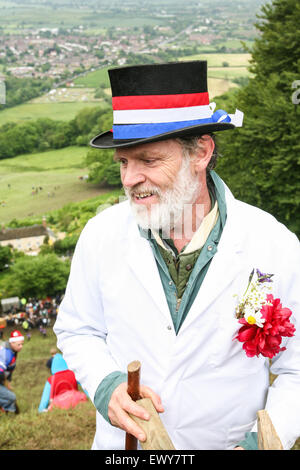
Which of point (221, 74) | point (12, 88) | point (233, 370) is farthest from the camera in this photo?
point (12, 88)

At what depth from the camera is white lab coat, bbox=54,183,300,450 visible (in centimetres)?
260

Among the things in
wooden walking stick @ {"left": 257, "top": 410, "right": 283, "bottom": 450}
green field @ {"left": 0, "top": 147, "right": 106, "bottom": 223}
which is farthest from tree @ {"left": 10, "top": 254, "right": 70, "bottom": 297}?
wooden walking stick @ {"left": 257, "top": 410, "right": 283, "bottom": 450}

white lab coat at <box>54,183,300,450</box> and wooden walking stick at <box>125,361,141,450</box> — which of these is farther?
white lab coat at <box>54,183,300,450</box>

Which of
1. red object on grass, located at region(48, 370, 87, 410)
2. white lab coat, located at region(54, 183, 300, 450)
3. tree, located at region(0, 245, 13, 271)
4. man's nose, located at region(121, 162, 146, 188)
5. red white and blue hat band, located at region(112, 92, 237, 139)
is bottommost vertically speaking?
tree, located at region(0, 245, 13, 271)

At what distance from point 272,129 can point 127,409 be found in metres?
14.0

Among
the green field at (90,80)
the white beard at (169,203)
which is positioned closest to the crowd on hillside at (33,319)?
the white beard at (169,203)

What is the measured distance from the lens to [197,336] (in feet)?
8.48

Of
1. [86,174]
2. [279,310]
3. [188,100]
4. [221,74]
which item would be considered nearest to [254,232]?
[279,310]

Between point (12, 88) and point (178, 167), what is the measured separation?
429ft

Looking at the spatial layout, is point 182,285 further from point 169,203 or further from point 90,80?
point 90,80

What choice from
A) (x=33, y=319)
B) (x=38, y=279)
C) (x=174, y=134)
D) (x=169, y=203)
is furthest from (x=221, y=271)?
(x=38, y=279)

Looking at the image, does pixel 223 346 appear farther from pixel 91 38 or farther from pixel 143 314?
pixel 91 38

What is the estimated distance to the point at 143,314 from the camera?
8.75 ft

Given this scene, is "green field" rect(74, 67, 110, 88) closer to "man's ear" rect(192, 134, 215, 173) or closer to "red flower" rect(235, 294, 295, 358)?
"man's ear" rect(192, 134, 215, 173)
